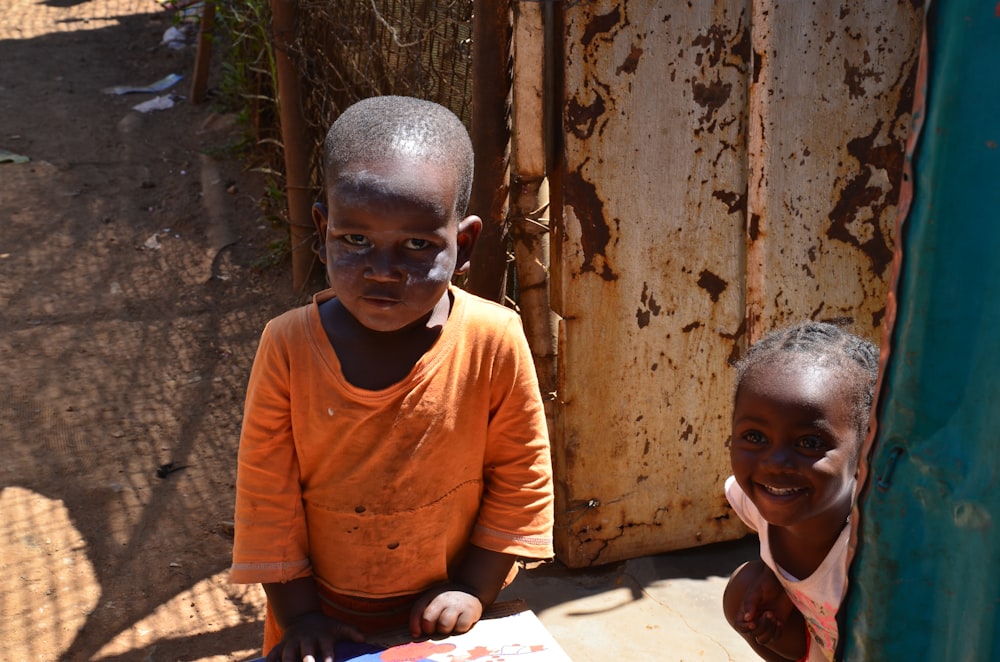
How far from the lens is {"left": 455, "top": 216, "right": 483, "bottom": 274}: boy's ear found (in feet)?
5.39

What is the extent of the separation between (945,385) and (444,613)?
121cm

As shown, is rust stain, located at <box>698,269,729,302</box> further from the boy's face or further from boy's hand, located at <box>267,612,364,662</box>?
boy's hand, located at <box>267,612,364,662</box>

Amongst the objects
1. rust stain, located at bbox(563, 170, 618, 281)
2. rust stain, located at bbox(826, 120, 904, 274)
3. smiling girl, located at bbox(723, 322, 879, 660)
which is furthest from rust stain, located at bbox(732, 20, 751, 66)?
smiling girl, located at bbox(723, 322, 879, 660)

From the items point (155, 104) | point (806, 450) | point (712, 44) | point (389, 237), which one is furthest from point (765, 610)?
point (155, 104)

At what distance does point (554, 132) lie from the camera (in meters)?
2.96

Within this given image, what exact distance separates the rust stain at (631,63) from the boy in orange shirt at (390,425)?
1382mm

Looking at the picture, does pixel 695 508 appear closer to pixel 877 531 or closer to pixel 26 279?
pixel 877 531

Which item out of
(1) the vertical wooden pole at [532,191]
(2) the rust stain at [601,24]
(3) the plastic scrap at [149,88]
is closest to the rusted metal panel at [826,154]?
(2) the rust stain at [601,24]

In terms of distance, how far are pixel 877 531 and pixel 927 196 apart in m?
0.23

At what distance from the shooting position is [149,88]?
7660mm

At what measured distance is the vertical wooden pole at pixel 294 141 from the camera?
4.71 meters

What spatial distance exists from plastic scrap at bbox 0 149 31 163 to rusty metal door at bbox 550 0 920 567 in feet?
15.9

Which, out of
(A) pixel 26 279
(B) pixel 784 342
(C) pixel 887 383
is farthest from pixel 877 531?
(A) pixel 26 279

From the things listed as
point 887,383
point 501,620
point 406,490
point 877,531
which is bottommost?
point 501,620
